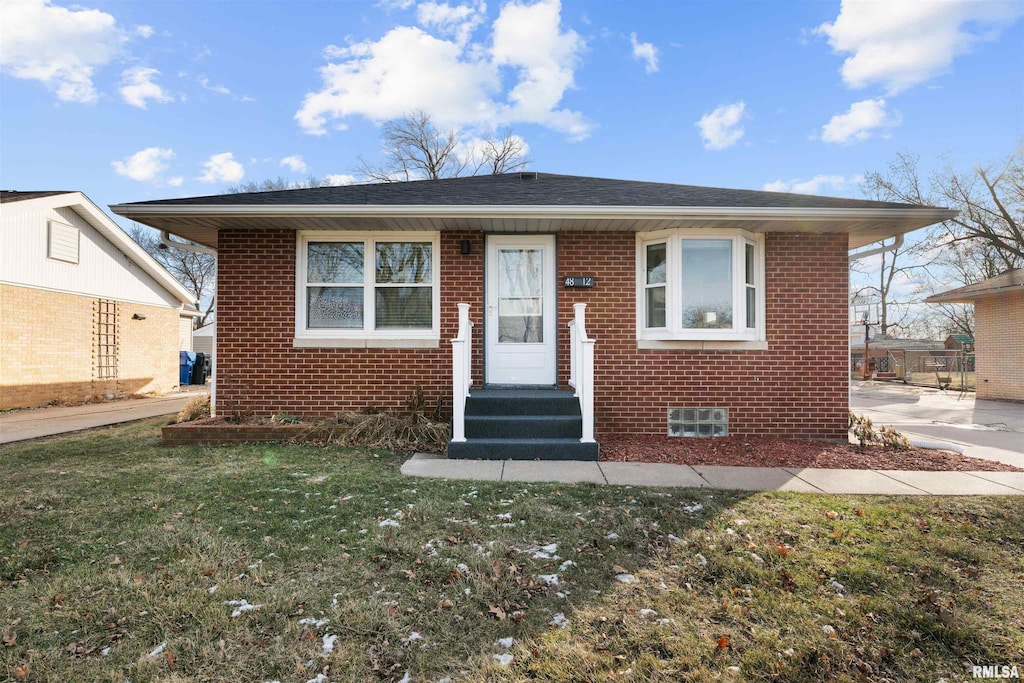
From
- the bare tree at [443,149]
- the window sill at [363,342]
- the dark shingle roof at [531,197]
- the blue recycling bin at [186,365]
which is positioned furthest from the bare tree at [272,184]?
the window sill at [363,342]

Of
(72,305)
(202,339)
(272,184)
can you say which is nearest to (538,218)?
(72,305)

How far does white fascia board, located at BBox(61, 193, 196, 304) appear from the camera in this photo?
1230 cm

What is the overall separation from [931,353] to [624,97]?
22533 millimetres

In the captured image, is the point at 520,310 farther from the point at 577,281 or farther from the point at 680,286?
the point at 680,286

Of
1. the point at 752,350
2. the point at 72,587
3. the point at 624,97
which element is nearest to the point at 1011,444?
the point at 752,350

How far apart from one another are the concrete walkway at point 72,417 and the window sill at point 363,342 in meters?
4.38

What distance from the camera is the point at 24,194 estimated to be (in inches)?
470

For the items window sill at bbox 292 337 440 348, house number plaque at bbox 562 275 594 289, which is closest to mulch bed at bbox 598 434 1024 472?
house number plaque at bbox 562 275 594 289

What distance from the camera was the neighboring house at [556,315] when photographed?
6707mm

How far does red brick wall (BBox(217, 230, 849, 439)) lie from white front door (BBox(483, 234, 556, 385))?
207 millimetres

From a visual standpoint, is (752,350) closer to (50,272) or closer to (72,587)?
(72,587)

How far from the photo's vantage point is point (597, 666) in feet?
6.60

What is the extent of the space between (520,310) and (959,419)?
30.6 feet

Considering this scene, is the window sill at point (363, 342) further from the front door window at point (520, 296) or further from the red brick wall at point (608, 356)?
the front door window at point (520, 296)
